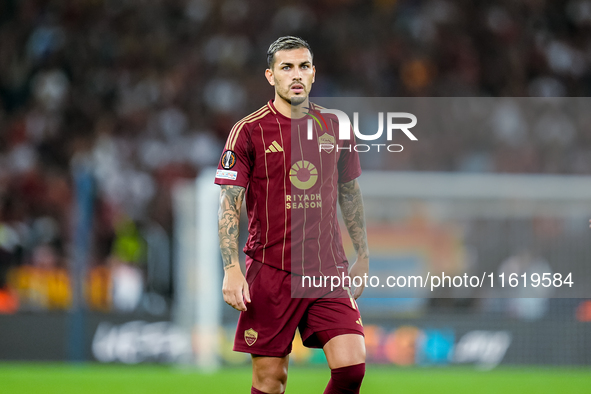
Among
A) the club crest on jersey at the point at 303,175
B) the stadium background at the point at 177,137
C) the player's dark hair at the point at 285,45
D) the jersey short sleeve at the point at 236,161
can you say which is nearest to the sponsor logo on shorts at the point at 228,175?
the jersey short sleeve at the point at 236,161

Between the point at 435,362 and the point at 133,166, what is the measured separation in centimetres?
562

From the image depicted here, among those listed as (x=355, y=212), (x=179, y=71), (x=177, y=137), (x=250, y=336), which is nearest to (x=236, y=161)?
(x=355, y=212)

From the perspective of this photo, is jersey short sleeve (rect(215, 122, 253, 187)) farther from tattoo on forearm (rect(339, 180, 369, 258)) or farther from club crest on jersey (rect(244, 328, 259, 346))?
club crest on jersey (rect(244, 328, 259, 346))

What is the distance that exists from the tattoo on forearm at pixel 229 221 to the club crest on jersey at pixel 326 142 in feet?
1.54

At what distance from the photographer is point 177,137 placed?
13297mm

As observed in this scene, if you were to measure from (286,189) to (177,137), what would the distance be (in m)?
9.48

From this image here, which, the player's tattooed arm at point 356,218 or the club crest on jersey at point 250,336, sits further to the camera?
the player's tattooed arm at point 356,218

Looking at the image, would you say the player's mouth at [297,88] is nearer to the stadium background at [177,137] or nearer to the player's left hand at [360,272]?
the player's left hand at [360,272]

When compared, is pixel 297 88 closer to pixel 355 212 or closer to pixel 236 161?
pixel 236 161

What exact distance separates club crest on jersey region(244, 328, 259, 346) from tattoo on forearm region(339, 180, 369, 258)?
0.71 metres

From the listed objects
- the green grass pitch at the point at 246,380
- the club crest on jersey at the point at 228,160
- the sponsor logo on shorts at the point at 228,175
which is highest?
the club crest on jersey at the point at 228,160

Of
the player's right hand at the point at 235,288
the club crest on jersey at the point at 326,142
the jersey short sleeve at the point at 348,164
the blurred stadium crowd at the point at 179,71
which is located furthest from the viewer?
the blurred stadium crowd at the point at 179,71

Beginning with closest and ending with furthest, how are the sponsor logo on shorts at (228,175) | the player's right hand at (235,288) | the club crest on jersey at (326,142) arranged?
the player's right hand at (235,288)
the sponsor logo on shorts at (228,175)
the club crest on jersey at (326,142)

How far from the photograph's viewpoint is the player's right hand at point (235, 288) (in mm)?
3861
